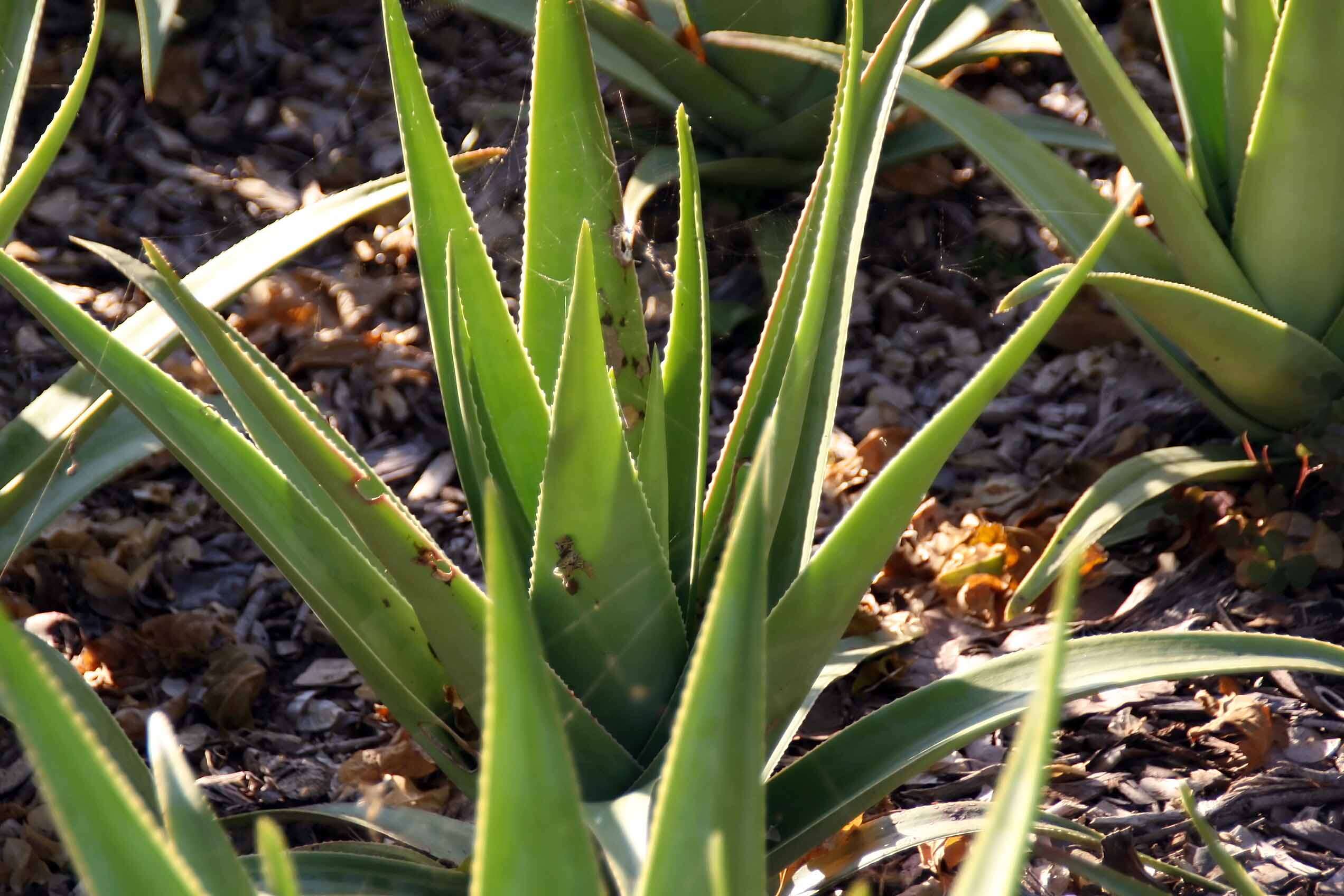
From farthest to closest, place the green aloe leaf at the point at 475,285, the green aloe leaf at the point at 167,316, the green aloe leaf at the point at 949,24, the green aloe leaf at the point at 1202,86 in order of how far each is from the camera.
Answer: the green aloe leaf at the point at 949,24, the green aloe leaf at the point at 1202,86, the green aloe leaf at the point at 167,316, the green aloe leaf at the point at 475,285

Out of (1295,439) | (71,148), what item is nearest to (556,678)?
(1295,439)

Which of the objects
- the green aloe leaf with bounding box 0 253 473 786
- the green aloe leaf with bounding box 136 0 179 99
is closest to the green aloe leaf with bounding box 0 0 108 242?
the green aloe leaf with bounding box 136 0 179 99

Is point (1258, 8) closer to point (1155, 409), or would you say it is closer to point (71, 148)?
point (1155, 409)

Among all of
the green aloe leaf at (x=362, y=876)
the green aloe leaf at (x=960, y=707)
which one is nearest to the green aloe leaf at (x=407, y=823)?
the green aloe leaf at (x=362, y=876)

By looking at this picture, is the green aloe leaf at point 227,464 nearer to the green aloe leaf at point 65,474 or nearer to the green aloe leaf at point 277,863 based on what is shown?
the green aloe leaf at point 65,474

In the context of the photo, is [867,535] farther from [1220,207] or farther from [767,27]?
[767,27]

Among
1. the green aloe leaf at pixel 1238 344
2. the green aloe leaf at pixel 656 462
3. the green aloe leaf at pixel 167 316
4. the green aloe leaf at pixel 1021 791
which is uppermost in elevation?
the green aloe leaf at pixel 167 316
